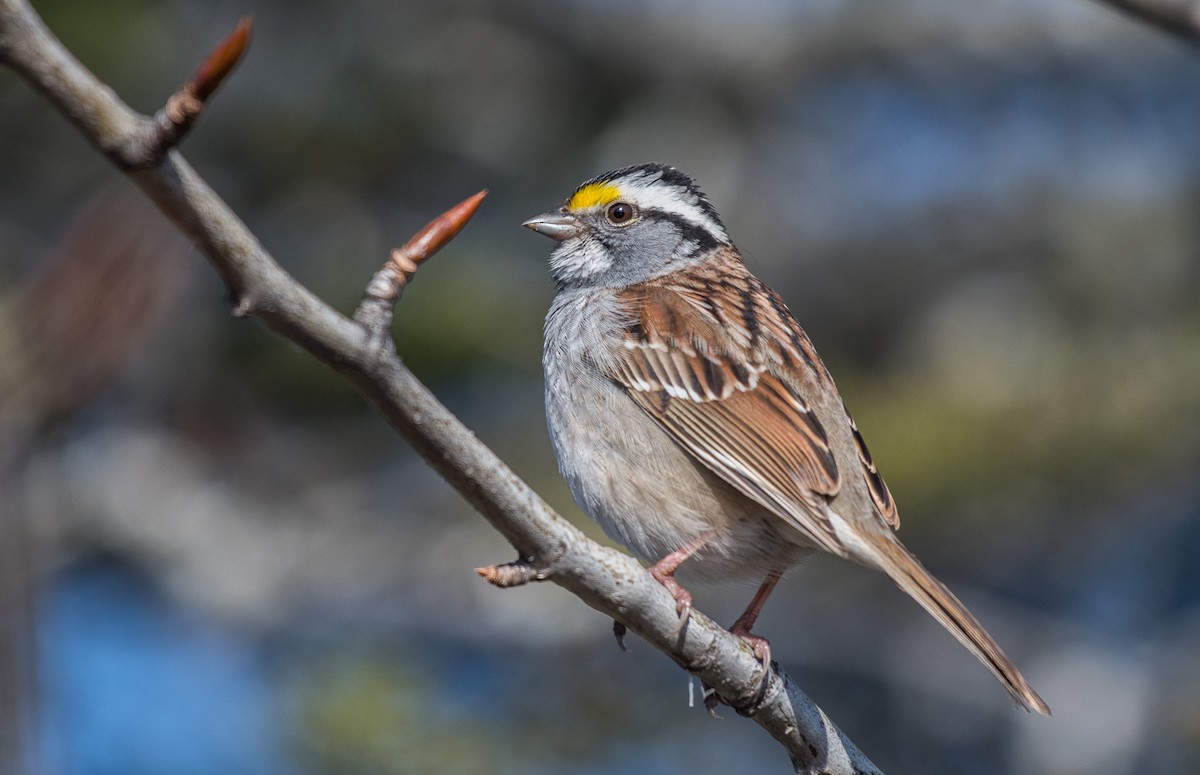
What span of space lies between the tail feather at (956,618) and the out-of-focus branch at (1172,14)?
1160 millimetres

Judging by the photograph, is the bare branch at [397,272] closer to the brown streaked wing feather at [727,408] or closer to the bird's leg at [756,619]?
the bird's leg at [756,619]


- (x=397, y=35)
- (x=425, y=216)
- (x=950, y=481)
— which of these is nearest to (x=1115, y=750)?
(x=950, y=481)

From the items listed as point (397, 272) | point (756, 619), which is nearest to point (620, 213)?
point (756, 619)

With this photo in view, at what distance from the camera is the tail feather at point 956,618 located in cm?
271

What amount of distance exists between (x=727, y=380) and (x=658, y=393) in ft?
0.74

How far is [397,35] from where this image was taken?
39.3 ft

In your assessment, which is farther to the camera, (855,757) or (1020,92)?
(1020,92)

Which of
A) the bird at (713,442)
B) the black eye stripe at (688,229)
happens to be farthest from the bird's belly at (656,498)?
the black eye stripe at (688,229)

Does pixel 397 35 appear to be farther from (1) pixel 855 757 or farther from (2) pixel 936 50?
(1) pixel 855 757

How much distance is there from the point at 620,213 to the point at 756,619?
119cm

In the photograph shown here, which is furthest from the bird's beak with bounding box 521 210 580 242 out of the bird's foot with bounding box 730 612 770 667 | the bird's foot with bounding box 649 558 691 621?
the bird's foot with bounding box 730 612 770 667

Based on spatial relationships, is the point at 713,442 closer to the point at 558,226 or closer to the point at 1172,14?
the point at 558,226

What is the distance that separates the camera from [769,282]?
11.1 meters

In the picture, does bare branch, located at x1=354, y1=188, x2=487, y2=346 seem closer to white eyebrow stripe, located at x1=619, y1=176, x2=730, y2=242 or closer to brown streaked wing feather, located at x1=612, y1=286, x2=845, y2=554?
brown streaked wing feather, located at x1=612, y1=286, x2=845, y2=554
